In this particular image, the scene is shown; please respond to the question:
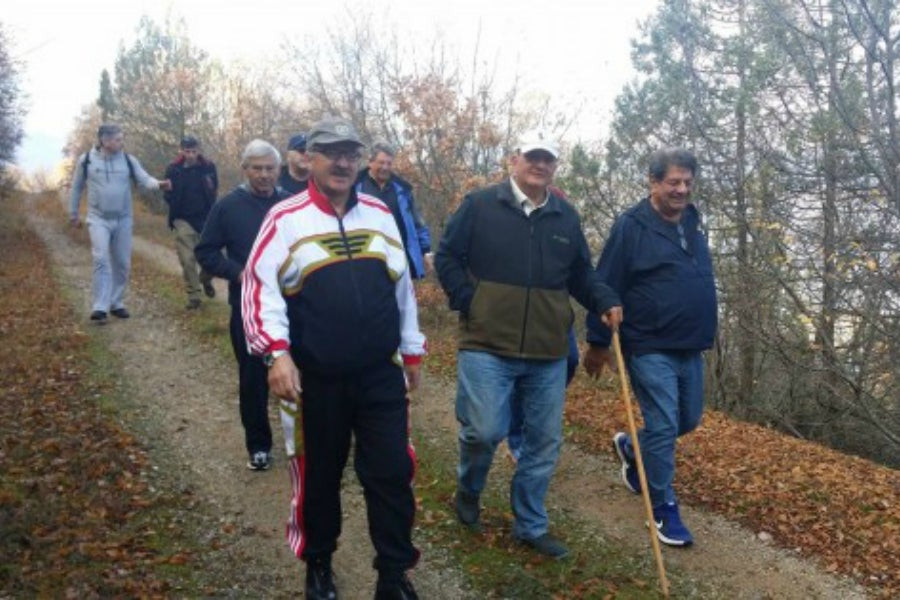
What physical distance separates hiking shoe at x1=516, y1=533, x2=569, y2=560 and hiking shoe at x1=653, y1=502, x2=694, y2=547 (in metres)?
0.62

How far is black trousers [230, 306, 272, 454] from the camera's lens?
5.30m

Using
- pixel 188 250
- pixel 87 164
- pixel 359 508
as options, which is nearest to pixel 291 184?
pixel 359 508

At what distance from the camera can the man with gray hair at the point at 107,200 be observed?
9.31 metres

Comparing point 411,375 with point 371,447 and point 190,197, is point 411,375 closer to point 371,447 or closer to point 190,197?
point 371,447

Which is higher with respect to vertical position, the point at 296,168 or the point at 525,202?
the point at 296,168

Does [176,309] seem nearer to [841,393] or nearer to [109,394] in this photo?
[109,394]

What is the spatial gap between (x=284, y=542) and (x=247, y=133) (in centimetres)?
2790

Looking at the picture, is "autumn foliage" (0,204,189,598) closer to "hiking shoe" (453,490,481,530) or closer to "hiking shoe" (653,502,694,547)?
"hiking shoe" (453,490,481,530)

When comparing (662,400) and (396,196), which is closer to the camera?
(662,400)

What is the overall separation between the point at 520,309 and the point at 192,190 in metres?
7.25

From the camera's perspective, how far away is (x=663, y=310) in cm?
450

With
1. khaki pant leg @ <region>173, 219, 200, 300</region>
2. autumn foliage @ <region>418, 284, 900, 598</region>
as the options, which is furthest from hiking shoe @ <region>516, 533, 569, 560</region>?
khaki pant leg @ <region>173, 219, 200, 300</region>

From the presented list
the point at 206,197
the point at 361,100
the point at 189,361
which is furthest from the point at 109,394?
the point at 361,100

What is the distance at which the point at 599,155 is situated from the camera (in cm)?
1247
